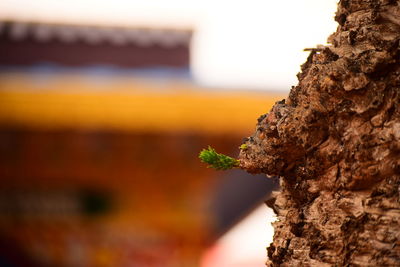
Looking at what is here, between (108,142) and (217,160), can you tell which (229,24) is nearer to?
(108,142)

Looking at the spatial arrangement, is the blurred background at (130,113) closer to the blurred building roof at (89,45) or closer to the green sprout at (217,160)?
the blurred building roof at (89,45)

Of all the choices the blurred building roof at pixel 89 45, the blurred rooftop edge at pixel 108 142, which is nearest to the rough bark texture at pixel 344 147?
the blurred rooftop edge at pixel 108 142

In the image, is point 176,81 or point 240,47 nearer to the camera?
point 176,81

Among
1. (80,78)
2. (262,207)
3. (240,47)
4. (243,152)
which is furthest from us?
(262,207)

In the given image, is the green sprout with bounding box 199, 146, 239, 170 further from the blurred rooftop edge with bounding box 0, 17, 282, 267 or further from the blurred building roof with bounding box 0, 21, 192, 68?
the blurred building roof with bounding box 0, 21, 192, 68

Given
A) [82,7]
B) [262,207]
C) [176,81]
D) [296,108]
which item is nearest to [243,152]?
[296,108]

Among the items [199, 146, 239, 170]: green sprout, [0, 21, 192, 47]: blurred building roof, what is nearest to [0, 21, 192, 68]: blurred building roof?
[0, 21, 192, 47]: blurred building roof

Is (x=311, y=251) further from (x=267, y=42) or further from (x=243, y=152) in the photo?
(x=267, y=42)
